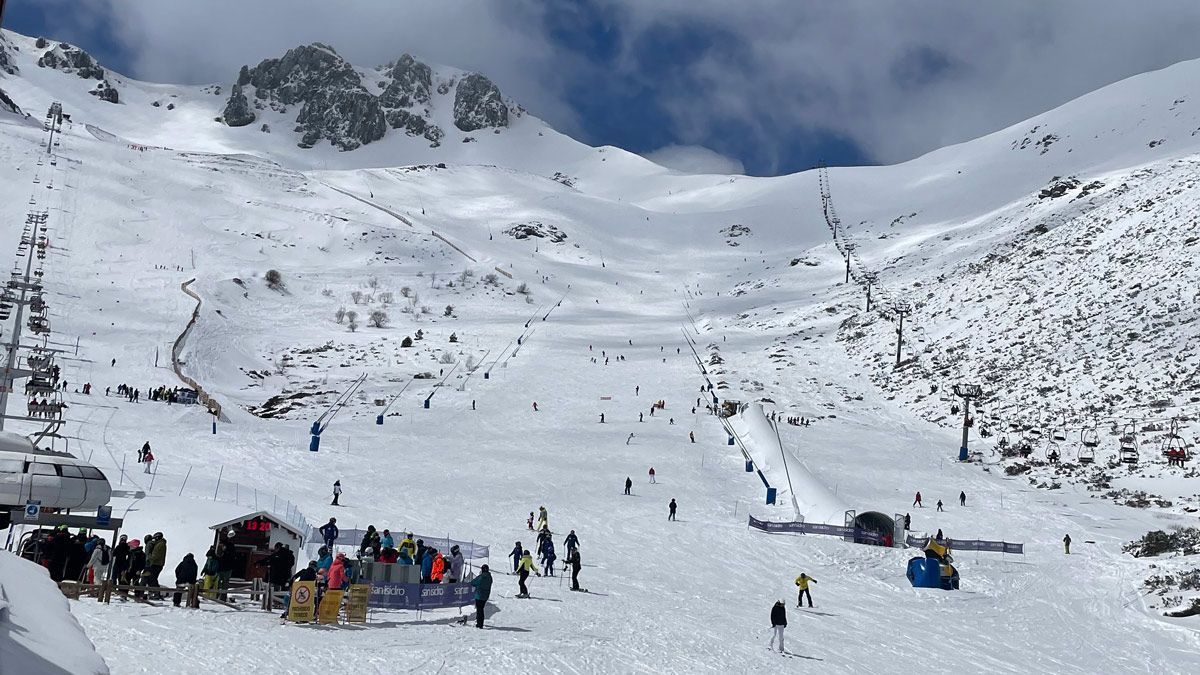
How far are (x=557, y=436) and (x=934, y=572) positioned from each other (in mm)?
22015

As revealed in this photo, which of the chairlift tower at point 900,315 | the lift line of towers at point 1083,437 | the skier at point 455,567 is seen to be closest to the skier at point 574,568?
the skier at point 455,567

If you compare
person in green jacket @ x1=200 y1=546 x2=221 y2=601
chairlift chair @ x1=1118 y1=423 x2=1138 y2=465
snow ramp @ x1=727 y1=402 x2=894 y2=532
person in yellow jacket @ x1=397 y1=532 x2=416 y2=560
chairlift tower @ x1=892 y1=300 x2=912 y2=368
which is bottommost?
person in green jacket @ x1=200 y1=546 x2=221 y2=601

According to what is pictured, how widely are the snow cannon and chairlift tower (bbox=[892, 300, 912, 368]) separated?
1586 inches

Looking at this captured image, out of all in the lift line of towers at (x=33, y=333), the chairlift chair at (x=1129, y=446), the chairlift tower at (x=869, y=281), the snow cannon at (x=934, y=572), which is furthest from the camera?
the chairlift tower at (x=869, y=281)

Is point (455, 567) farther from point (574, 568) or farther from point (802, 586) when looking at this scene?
point (802, 586)

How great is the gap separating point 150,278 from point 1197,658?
3061 inches

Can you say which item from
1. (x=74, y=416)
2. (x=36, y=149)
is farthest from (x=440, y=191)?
(x=74, y=416)

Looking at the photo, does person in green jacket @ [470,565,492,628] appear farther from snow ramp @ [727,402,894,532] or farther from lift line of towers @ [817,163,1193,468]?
lift line of towers @ [817,163,1193,468]

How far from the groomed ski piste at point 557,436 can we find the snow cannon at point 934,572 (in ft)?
2.05

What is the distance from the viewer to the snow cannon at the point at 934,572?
27203 mm

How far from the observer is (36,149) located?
4486 inches

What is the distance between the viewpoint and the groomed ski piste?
1853cm

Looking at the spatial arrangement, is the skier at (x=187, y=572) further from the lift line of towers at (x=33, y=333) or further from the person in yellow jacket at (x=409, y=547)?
the person in yellow jacket at (x=409, y=547)

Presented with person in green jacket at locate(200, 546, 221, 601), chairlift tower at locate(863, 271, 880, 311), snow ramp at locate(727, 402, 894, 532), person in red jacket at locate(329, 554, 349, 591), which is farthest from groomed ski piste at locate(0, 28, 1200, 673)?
chairlift tower at locate(863, 271, 880, 311)
